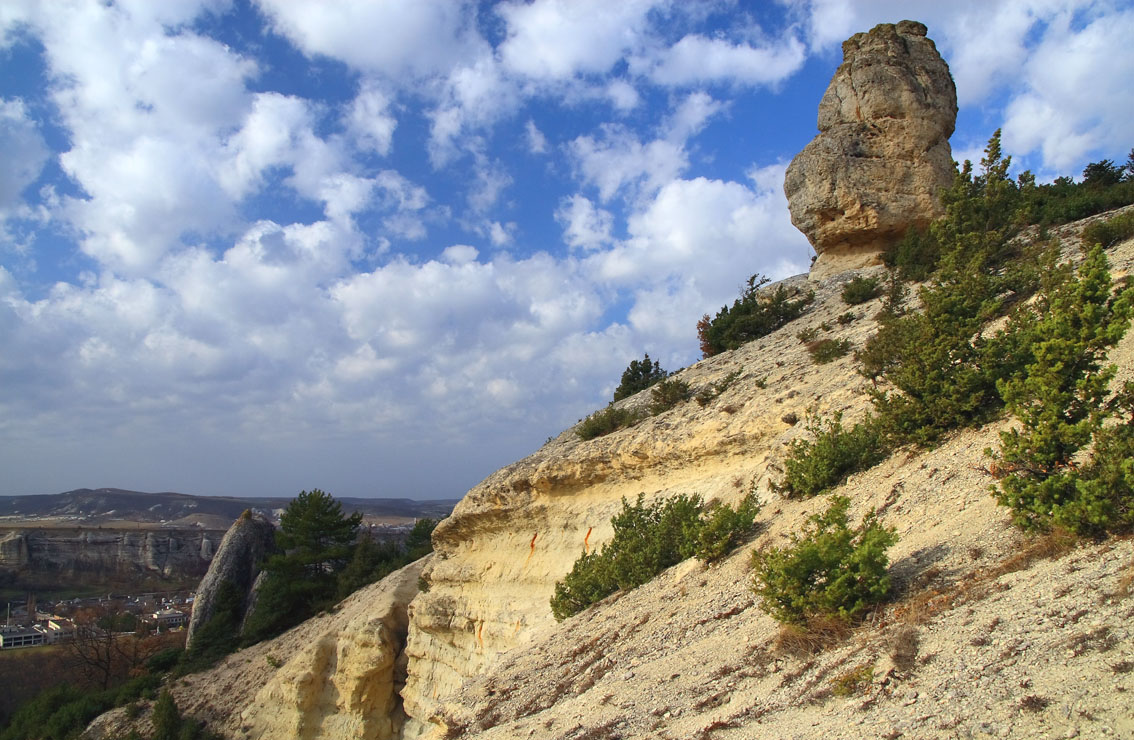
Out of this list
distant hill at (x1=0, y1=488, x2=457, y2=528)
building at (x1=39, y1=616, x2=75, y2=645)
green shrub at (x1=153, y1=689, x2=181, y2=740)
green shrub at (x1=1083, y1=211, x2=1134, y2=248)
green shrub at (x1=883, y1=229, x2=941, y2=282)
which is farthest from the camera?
distant hill at (x1=0, y1=488, x2=457, y2=528)

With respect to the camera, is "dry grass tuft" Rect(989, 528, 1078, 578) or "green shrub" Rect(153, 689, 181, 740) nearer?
"dry grass tuft" Rect(989, 528, 1078, 578)

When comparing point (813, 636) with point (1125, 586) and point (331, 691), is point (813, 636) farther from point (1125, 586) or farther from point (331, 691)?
point (331, 691)

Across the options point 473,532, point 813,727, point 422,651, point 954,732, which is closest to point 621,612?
point 813,727

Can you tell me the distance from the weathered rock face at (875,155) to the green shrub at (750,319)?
2326mm

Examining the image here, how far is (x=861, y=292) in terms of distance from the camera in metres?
16.2

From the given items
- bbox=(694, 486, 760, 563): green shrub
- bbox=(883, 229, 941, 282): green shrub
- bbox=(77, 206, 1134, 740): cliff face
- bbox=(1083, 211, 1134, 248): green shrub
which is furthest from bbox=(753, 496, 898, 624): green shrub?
bbox=(883, 229, 941, 282): green shrub

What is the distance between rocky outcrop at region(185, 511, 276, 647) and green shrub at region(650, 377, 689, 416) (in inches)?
802

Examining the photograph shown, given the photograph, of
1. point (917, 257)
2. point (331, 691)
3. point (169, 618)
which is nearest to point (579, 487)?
point (331, 691)

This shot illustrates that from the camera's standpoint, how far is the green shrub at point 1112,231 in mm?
11898

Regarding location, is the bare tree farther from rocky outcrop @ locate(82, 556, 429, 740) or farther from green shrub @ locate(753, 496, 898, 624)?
green shrub @ locate(753, 496, 898, 624)

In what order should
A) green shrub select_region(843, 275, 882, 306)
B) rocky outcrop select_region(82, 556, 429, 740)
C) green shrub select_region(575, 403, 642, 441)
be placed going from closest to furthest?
green shrub select_region(575, 403, 642, 441) < green shrub select_region(843, 275, 882, 306) < rocky outcrop select_region(82, 556, 429, 740)

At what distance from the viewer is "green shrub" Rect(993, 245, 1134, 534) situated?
466 cm

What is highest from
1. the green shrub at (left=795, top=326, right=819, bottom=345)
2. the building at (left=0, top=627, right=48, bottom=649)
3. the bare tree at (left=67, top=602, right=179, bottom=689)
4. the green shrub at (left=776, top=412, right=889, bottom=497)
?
the green shrub at (left=795, top=326, right=819, bottom=345)

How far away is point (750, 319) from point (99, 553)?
76.9 meters
